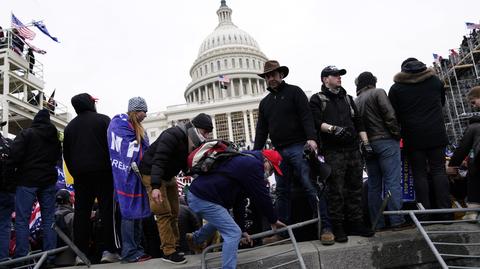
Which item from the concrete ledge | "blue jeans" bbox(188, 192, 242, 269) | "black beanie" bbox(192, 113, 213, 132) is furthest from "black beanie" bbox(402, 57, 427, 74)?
"blue jeans" bbox(188, 192, 242, 269)

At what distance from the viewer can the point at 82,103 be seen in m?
4.22

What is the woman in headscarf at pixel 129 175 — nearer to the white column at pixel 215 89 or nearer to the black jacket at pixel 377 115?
the black jacket at pixel 377 115

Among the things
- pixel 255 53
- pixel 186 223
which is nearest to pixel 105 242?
pixel 186 223

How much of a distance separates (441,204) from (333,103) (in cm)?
161

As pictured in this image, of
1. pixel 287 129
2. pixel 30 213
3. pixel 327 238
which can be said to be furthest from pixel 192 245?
pixel 30 213

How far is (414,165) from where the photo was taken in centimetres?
410

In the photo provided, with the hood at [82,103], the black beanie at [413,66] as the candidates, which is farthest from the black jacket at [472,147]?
the hood at [82,103]

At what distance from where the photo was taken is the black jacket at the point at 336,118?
3.77 m

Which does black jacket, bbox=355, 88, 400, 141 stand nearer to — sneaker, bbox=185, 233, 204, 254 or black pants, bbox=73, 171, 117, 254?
sneaker, bbox=185, 233, 204, 254

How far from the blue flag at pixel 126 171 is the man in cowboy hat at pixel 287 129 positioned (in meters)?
1.46

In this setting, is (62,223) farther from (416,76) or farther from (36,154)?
(416,76)

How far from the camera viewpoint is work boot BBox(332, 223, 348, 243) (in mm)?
3410

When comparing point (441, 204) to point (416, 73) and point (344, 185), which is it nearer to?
point (344, 185)

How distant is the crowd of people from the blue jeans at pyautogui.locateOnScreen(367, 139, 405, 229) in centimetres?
1
